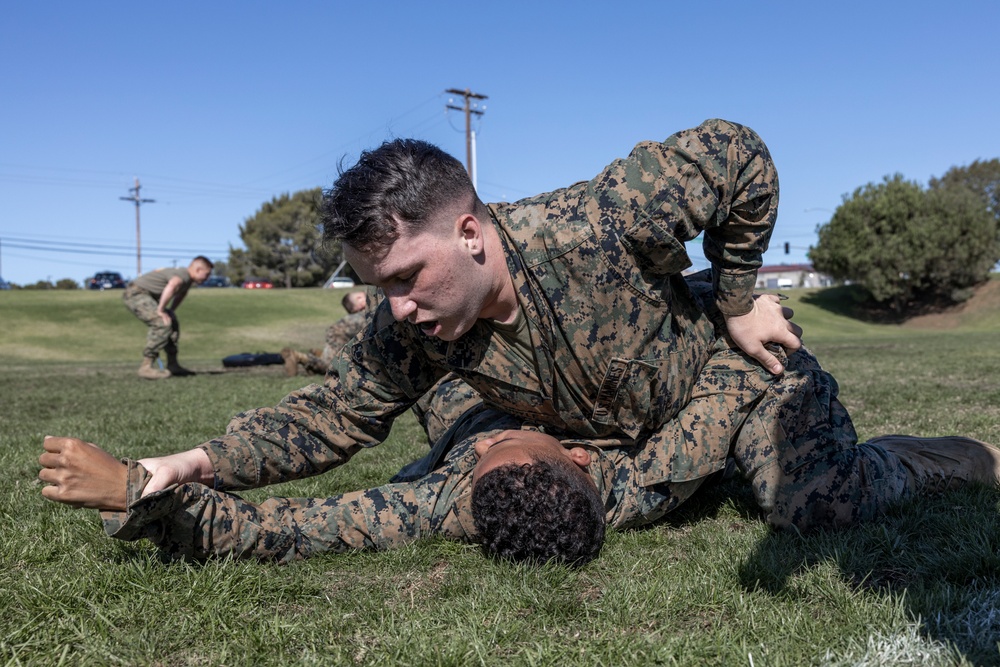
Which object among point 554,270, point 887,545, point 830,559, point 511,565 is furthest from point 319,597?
point 887,545

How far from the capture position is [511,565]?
137 inches

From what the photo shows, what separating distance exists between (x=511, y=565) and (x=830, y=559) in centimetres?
130

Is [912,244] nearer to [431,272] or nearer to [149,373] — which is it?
[149,373]

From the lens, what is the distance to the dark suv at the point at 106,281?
65750mm

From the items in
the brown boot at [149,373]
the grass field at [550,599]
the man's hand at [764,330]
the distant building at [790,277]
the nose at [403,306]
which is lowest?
the brown boot at [149,373]

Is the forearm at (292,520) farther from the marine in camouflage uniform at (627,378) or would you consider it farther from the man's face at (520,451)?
the man's face at (520,451)

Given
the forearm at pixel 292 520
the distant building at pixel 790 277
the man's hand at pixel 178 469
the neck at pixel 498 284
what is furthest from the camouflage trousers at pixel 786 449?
the distant building at pixel 790 277

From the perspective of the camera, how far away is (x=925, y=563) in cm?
326

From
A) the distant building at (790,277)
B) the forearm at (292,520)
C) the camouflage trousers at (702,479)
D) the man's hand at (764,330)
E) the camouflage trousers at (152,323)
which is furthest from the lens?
the distant building at (790,277)

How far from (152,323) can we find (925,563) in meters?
15.5

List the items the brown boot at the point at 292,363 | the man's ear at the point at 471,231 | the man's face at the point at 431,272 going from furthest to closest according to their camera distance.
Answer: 1. the brown boot at the point at 292,363
2. the man's ear at the point at 471,231
3. the man's face at the point at 431,272

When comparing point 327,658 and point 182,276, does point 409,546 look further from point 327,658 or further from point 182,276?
point 182,276

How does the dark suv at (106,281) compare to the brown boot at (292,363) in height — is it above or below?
above

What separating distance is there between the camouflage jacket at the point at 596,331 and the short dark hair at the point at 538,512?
58 cm
